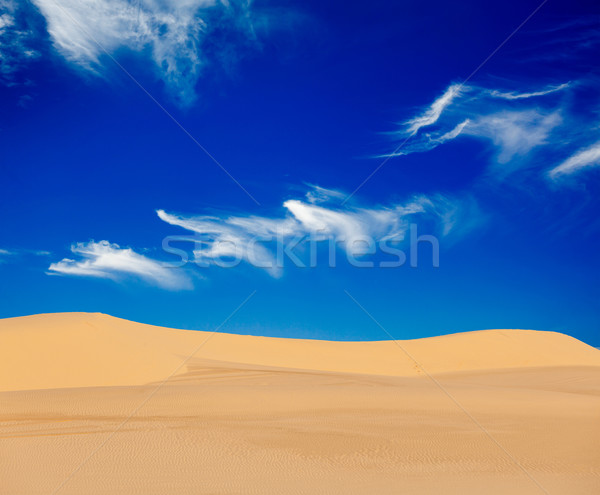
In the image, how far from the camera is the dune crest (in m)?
17.0

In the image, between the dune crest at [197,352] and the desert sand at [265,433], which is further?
the dune crest at [197,352]

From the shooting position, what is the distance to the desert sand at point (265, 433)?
620 centimetres

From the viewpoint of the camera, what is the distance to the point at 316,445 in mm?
7961

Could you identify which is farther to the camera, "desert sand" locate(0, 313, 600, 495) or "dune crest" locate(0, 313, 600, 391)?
"dune crest" locate(0, 313, 600, 391)

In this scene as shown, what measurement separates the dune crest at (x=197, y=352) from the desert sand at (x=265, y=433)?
13 cm

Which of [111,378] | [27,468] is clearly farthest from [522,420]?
[111,378]

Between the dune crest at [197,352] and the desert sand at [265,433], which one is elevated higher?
the dune crest at [197,352]

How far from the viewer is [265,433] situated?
8.67 meters

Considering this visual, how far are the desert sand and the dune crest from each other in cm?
13

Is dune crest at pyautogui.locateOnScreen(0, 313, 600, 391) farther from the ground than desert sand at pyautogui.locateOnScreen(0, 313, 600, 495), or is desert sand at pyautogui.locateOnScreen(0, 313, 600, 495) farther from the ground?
dune crest at pyautogui.locateOnScreen(0, 313, 600, 391)

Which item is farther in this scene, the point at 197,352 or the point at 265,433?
the point at 197,352

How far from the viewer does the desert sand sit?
6.20 m

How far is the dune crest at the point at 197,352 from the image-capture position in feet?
55.8

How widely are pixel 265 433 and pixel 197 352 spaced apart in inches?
664
